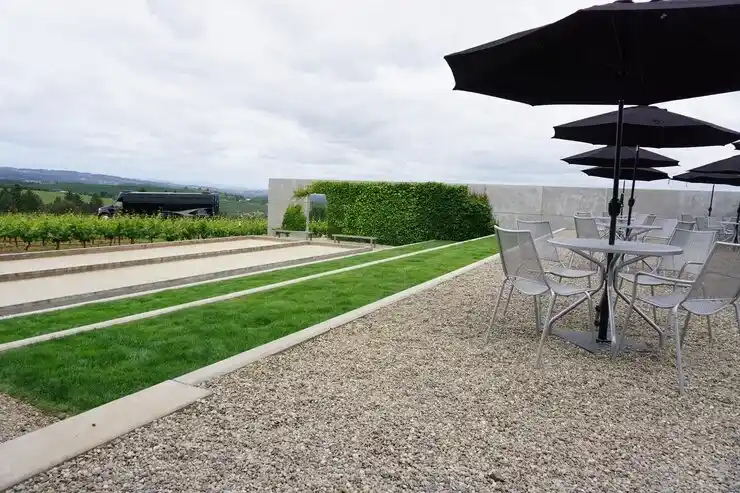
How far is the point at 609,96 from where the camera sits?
441cm

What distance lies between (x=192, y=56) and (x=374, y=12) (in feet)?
15.3

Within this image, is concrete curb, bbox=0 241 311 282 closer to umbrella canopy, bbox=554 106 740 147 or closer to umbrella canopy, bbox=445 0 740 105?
umbrella canopy, bbox=445 0 740 105

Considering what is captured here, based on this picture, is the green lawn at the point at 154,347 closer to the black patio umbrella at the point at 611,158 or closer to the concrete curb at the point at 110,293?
the concrete curb at the point at 110,293

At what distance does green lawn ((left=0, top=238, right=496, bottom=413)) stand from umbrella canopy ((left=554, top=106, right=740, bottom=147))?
9.56 ft

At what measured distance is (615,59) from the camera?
3.53m

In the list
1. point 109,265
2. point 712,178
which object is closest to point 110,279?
point 109,265

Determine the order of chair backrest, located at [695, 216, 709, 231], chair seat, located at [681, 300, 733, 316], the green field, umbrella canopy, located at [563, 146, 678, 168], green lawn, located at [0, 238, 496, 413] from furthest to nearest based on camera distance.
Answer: the green field < chair backrest, located at [695, 216, 709, 231] < umbrella canopy, located at [563, 146, 678, 168] < chair seat, located at [681, 300, 733, 316] < green lawn, located at [0, 238, 496, 413]

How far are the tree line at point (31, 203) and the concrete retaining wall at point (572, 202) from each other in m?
13.1

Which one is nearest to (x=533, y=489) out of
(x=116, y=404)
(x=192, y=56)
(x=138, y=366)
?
(x=116, y=404)

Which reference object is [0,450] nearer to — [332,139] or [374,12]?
[374,12]

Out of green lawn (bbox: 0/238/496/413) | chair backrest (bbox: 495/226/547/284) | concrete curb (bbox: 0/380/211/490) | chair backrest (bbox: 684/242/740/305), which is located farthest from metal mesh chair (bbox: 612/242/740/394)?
concrete curb (bbox: 0/380/211/490)

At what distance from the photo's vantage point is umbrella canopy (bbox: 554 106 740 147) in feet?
18.8

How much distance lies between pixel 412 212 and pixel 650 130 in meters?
11.3

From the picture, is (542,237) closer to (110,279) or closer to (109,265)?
(110,279)
